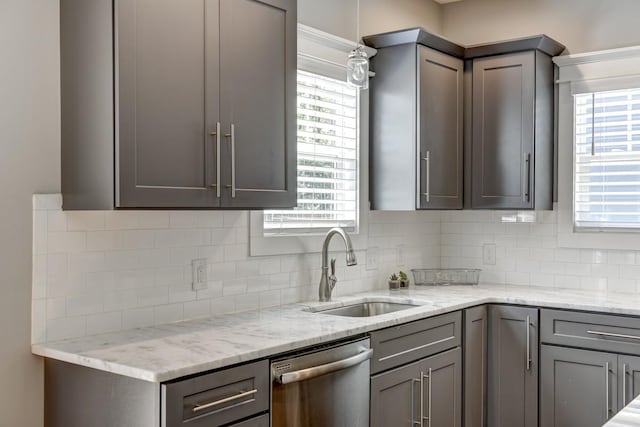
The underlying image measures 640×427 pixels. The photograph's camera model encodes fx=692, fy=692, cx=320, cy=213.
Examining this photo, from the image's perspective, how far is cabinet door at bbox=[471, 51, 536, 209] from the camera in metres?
4.02

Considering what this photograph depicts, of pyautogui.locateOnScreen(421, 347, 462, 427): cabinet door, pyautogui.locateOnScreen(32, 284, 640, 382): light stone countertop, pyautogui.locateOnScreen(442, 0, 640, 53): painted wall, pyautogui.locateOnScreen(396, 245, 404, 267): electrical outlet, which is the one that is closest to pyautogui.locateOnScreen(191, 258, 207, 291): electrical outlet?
pyautogui.locateOnScreen(32, 284, 640, 382): light stone countertop

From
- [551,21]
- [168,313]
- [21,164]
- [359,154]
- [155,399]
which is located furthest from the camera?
[551,21]

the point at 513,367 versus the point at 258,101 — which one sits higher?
the point at 258,101

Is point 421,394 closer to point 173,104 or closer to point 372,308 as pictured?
point 372,308

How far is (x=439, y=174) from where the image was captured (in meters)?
3.95

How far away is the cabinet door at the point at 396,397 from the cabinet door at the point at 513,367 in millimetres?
718

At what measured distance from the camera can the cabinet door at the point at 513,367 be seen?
3654mm

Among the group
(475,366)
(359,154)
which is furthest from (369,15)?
(475,366)

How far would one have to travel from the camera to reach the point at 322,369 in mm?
2570

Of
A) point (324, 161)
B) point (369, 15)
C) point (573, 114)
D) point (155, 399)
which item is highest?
point (369, 15)

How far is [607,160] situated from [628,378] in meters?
1.32

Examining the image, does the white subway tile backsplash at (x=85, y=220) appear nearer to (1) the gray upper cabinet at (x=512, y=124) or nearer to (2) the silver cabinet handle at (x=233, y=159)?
(2) the silver cabinet handle at (x=233, y=159)

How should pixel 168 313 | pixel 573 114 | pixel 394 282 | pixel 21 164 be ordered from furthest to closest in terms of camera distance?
pixel 573 114 < pixel 394 282 < pixel 168 313 < pixel 21 164

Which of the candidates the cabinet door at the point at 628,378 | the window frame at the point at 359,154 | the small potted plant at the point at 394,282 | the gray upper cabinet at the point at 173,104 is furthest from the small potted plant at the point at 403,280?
the gray upper cabinet at the point at 173,104
